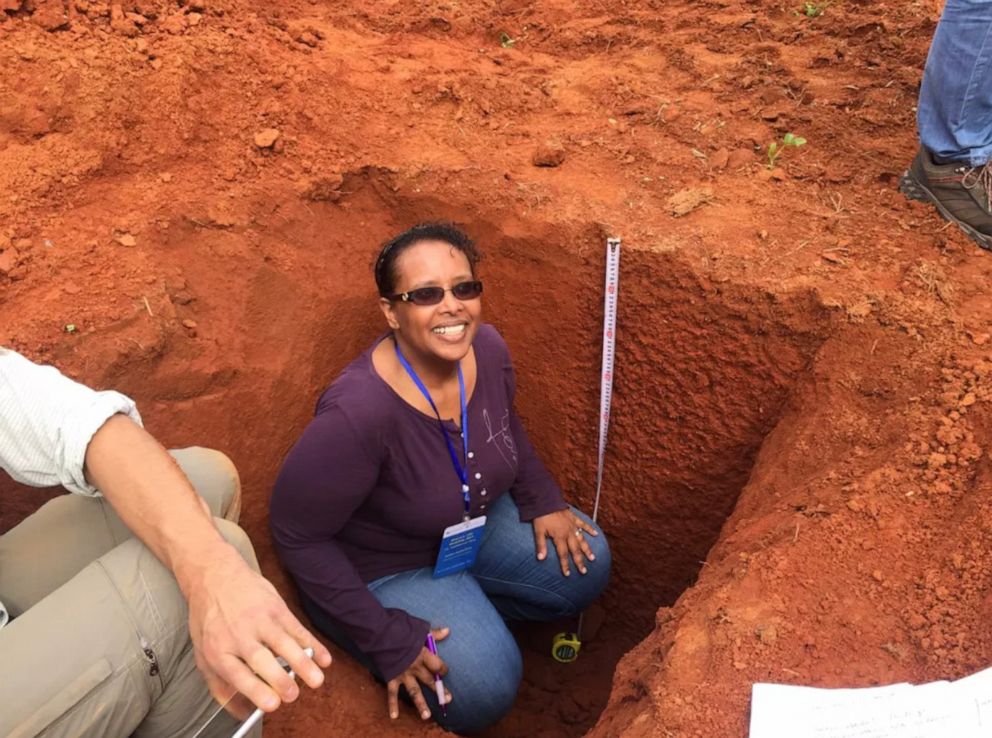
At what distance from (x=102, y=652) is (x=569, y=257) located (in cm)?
232

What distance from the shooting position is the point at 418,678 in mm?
2859

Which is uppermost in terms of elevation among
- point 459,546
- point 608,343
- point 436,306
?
point 436,306

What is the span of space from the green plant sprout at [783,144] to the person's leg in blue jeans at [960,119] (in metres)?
0.56

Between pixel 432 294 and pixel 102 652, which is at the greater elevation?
pixel 432 294

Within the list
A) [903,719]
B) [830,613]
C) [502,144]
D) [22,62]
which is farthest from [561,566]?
[22,62]

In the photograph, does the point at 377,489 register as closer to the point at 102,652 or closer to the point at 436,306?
the point at 436,306

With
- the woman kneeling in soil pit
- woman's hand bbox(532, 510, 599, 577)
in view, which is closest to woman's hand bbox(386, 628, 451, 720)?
the woman kneeling in soil pit

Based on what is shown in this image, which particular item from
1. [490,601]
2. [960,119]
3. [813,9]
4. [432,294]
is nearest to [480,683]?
[490,601]

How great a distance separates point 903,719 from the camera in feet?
5.94

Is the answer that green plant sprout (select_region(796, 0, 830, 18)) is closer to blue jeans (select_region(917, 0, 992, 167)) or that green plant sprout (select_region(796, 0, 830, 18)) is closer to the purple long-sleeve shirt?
blue jeans (select_region(917, 0, 992, 167))

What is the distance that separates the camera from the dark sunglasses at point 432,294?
8.43 ft

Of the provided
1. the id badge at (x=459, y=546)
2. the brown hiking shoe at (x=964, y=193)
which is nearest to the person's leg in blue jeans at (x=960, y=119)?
the brown hiking shoe at (x=964, y=193)

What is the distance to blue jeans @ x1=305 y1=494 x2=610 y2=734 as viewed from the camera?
2.95m

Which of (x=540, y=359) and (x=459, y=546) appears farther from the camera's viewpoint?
(x=540, y=359)
